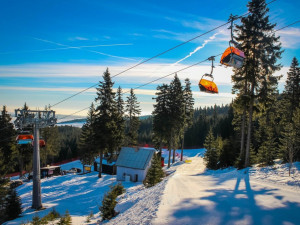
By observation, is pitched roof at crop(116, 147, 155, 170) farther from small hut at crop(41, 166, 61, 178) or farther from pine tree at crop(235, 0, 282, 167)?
small hut at crop(41, 166, 61, 178)

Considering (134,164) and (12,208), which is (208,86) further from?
(134,164)

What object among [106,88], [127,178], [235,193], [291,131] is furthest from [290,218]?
[106,88]

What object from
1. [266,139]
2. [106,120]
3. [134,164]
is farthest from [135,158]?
[266,139]

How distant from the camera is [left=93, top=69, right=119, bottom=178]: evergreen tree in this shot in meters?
30.3

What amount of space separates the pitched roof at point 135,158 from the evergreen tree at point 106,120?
7.89 feet

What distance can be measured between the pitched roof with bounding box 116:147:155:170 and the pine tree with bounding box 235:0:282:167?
1457 centimetres

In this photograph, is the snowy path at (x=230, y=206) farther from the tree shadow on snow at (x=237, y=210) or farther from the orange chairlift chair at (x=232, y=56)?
the orange chairlift chair at (x=232, y=56)

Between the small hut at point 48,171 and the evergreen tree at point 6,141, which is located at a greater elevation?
the evergreen tree at point 6,141

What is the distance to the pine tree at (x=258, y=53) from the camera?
1789 centimetres

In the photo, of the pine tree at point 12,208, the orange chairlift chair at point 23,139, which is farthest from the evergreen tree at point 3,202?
the orange chairlift chair at point 23,139

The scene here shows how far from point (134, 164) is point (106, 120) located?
7738mm

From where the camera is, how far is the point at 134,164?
2991cm

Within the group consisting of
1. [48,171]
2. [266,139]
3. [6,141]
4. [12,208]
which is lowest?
[48,171]

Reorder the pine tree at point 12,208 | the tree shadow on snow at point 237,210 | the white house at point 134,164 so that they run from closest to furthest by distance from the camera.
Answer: the tree shadow on snow at point 237,210
the pine tree at point 12,208
the white house at point 134,164
